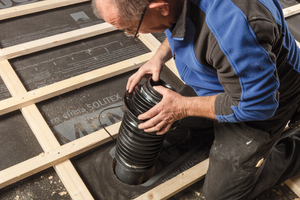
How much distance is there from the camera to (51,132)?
6.62ft

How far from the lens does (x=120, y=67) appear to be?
2.51 m

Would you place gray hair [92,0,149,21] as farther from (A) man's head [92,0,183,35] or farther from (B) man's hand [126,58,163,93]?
(B) man's hand [126,58,163,93]

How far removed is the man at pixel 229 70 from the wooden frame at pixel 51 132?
349 mm

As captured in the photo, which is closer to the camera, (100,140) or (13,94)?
(100,140)

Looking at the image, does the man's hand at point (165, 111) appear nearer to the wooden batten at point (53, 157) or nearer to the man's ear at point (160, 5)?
the man's ear at point (160, 5)

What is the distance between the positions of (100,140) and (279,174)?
1259 millimetres

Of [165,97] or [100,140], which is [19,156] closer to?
[100,140]

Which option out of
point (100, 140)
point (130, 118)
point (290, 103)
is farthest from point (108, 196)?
point (290, 103)

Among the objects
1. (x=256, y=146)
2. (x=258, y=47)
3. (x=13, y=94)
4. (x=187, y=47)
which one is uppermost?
(x=258, y=47)

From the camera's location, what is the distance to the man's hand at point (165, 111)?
4.74ft

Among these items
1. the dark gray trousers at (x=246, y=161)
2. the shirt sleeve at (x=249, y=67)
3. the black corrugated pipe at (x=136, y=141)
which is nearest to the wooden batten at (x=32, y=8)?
the black corrugated pipe at (x=136, y=141)

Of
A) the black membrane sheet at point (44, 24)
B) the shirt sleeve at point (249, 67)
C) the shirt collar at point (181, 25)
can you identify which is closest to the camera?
the shirt sleeve at point (249, 67)

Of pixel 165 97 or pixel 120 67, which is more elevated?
pixel 165 97

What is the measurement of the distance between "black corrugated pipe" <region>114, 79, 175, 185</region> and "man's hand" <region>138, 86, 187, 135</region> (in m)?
0.07
